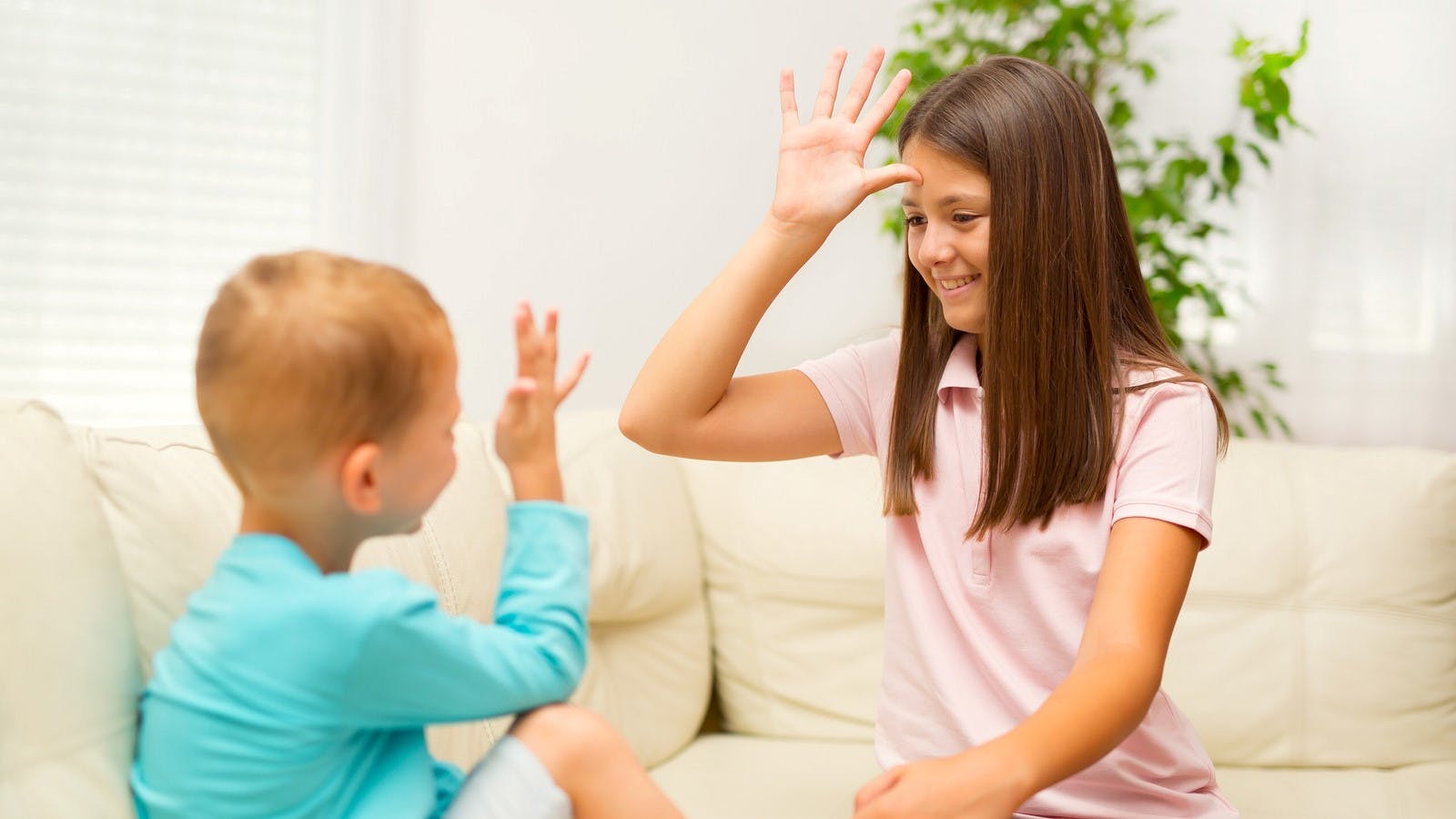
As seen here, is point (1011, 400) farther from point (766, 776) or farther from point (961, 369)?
point (766, 776)

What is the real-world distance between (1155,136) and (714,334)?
5.50 ft

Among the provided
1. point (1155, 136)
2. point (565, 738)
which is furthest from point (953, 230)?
point (1155, 136)

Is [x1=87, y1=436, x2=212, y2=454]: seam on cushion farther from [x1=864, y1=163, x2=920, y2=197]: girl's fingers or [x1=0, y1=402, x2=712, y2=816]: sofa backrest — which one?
[x1=864, y1=163, x2=920, y2=197]: girl's fingers

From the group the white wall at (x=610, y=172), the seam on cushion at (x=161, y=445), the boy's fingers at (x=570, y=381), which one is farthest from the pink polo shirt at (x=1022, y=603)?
the white wall at (x=610, y=172)

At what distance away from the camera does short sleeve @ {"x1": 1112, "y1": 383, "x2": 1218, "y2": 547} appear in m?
1.13

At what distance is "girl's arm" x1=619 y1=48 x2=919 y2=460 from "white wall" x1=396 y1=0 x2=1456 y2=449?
123 centimetres

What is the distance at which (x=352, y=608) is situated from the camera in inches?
32.5

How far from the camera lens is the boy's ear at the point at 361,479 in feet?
2.80

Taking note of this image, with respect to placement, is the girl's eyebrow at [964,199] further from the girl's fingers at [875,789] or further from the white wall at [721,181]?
the white wall at [721,181]

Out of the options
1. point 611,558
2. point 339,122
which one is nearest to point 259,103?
point 339,122

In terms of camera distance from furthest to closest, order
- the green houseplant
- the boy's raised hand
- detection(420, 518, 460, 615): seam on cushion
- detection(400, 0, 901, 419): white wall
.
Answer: detection(400, 0, 901, 419): white wall, the green houseplant, detection(420, 518, 460, 615): seam on cushion, the boy's raised hand

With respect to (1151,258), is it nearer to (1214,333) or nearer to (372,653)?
(1214,333)

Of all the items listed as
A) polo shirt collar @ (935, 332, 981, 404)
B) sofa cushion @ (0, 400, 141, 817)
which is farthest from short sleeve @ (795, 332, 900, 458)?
sofa cushion @ (0, 400, 141, 817)

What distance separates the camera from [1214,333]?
8.66 feet
